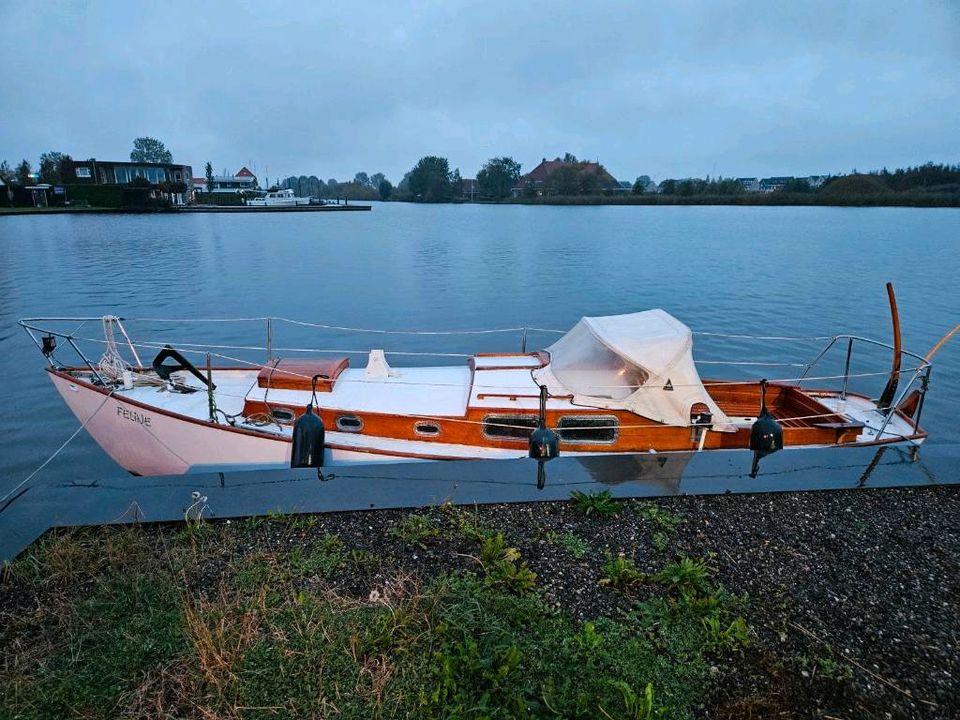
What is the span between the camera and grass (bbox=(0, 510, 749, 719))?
122 inches

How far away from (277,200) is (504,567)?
11127cm

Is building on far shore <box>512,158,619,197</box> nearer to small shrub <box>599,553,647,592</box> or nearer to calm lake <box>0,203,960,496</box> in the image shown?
calm lake <box>0,203,960,496</box>

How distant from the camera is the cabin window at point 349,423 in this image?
784cm

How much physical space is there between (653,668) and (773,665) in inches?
29.2

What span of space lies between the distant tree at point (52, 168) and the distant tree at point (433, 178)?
79970mm

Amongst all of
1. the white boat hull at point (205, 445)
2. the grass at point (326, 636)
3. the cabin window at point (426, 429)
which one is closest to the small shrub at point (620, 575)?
the grass at point (326, 636)

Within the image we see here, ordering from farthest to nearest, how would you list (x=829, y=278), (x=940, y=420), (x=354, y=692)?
(x=829, y=278), (x=940, y=420), (x=354, y=692)

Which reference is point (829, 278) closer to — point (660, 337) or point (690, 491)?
point (660, 337)

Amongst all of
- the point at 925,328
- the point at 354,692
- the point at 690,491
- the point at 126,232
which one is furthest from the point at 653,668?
the point at 126,232

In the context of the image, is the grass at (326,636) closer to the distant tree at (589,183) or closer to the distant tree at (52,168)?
the distant tree at (52,168)

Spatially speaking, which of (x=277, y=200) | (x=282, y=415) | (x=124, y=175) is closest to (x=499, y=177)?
(x=277, y=200)

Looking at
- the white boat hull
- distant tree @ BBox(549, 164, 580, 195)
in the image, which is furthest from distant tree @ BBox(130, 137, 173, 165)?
the white boat hull

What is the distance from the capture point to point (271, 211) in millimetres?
99812

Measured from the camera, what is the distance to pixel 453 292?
2806cm
